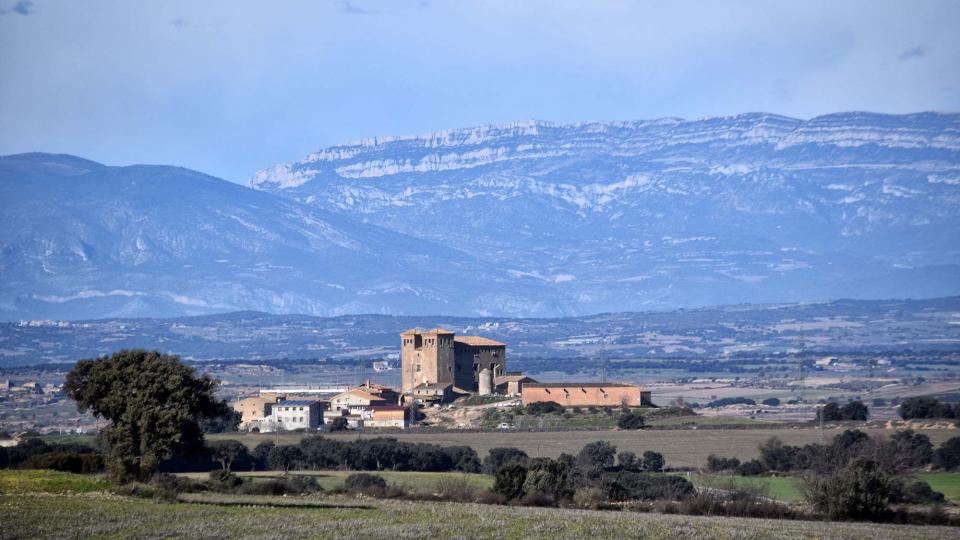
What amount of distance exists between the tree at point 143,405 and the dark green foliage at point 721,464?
23.8 meters

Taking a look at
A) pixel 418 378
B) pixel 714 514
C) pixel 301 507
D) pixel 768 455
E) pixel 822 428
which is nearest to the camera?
pixel 301 507

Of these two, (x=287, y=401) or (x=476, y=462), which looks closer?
(x=476, y=462)

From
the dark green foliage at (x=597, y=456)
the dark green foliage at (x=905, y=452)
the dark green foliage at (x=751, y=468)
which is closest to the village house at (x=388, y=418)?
the dark green foliage at (x=597, y=456)

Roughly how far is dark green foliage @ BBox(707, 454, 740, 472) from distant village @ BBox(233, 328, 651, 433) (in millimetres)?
26430

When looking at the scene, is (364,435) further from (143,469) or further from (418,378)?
(143,469)

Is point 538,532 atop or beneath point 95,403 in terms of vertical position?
beneath

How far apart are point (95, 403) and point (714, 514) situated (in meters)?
18.4

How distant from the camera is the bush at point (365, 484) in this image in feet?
156

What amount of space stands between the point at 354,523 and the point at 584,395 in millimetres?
61554

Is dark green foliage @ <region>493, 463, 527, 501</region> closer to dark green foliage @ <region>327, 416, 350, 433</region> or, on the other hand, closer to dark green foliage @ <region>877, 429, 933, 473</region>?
dark green foliage @ <region>877, 429, 933, 473</region>

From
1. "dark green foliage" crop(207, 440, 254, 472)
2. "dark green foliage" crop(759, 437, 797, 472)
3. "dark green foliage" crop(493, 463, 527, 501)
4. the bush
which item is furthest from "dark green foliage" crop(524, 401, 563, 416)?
"dark green foliage" crop(493, 463, 527, 501)

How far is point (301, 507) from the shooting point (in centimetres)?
3959

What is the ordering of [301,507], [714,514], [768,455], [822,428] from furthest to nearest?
1. [822,428]
2. [768,455]
3. [714,514]
4. [301,507]

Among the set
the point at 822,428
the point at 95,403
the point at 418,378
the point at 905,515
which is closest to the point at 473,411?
the point at 418,378
